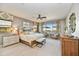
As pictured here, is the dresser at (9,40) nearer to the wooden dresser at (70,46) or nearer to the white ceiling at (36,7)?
the white ceiling at (36,7)

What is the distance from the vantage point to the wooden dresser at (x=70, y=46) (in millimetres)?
2704

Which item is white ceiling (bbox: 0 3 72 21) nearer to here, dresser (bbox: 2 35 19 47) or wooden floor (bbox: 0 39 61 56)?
dresser (bbox: 2 35 19 47)

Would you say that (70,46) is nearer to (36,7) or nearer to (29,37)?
(36,7)

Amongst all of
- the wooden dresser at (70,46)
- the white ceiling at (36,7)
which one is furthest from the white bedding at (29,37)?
the wooden dresser at (70,46)

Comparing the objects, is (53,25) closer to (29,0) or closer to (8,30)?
(8,30)

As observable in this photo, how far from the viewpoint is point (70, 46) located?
110 inches

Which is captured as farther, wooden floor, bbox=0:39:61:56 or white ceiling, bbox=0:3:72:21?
white ceiling, bbox=0:3:72:21

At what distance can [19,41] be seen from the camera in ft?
20.2

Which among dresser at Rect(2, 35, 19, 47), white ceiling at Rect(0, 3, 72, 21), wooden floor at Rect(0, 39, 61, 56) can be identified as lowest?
wooden floor at Rect(0, 39, 61, 56)

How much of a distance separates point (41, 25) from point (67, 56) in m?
4.47

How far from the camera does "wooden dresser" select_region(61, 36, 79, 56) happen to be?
8.87ft

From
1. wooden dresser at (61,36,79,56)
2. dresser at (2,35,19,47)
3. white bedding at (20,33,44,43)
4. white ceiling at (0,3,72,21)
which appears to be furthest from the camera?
white bedding at (20,33,44,43)

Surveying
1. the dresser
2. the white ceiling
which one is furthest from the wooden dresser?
the dresser

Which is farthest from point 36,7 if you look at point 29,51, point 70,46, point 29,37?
point 70,46
